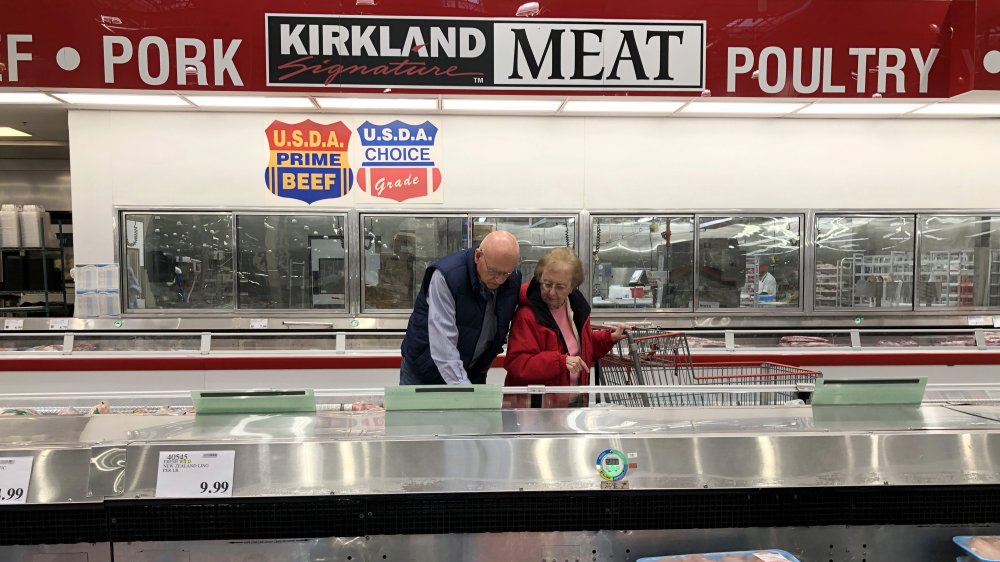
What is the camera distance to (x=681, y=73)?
11.8 ft

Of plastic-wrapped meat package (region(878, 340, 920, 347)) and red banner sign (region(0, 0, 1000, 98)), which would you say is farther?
plastic-wrapped meat package (region(878, 340, 920, 347))

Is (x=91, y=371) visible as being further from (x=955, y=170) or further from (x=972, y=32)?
(x=955, y=170)

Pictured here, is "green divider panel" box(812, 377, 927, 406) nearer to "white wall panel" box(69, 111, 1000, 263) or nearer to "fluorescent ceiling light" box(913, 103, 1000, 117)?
"fluorescent ceiling light" box(913, 103, 1000, 117)

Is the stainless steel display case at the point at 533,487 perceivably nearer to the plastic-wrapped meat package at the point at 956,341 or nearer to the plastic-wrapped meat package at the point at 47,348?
the plastic-wrapped meat package at the point at 47,348

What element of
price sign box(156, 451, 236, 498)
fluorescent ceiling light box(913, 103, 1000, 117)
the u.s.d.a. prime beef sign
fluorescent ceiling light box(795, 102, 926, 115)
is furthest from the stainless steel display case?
fluorescent ceiling light box(913, 103, 1000, 117)

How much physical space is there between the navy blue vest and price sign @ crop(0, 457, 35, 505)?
151 centimetres

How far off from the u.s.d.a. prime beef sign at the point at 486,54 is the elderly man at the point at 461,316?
3.97 ft

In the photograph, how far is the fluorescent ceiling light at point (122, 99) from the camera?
166 inches

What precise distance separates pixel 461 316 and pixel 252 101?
3.15 m

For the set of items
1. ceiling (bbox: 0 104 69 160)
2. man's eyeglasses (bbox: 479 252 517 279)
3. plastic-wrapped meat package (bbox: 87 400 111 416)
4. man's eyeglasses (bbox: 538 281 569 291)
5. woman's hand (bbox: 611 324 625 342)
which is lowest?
plastic-wrapped meat package (bbox: 87 400 111 416)

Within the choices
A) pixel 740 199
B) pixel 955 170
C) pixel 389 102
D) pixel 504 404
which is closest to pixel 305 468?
pixel 504 404

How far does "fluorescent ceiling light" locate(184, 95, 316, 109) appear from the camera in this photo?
4852mm

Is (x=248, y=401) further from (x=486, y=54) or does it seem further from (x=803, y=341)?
(x=803, y=341)

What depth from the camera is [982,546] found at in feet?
5.99
